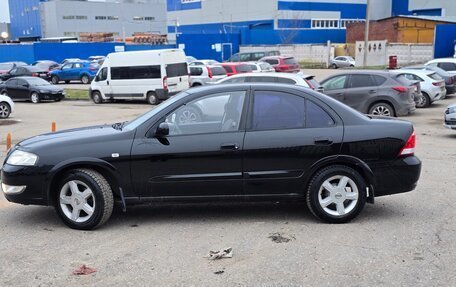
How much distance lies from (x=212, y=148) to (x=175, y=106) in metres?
0.66

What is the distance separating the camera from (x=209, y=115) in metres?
5.59

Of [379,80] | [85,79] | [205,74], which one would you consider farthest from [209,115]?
[85,79]

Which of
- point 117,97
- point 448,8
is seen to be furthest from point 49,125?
point 448,8

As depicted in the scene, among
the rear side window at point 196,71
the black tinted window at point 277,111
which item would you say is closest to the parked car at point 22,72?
the rear side window at point 196,71

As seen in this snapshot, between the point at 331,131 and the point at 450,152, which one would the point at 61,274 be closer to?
the point at 331,131

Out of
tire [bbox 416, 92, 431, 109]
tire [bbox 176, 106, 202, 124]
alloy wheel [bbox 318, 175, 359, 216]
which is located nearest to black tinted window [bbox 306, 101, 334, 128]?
alloy wheel [bbox 318, 175, 359, 216]

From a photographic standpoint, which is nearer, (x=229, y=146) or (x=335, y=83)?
(x=229, y=146)

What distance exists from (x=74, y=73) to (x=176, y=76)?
1735cm

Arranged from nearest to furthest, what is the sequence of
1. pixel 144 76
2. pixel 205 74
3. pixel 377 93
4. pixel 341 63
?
1. pixel 377 93
2. pixel 144 76
3. pixel 205 74
4. pixel 341 63

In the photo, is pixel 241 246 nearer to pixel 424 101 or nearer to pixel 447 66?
pixel 424 101

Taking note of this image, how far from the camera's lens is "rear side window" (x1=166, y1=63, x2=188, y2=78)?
21.8m

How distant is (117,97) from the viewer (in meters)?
23.2

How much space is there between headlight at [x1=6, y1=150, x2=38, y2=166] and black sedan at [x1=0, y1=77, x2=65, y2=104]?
20.2m

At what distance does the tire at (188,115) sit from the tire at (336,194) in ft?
4.82
